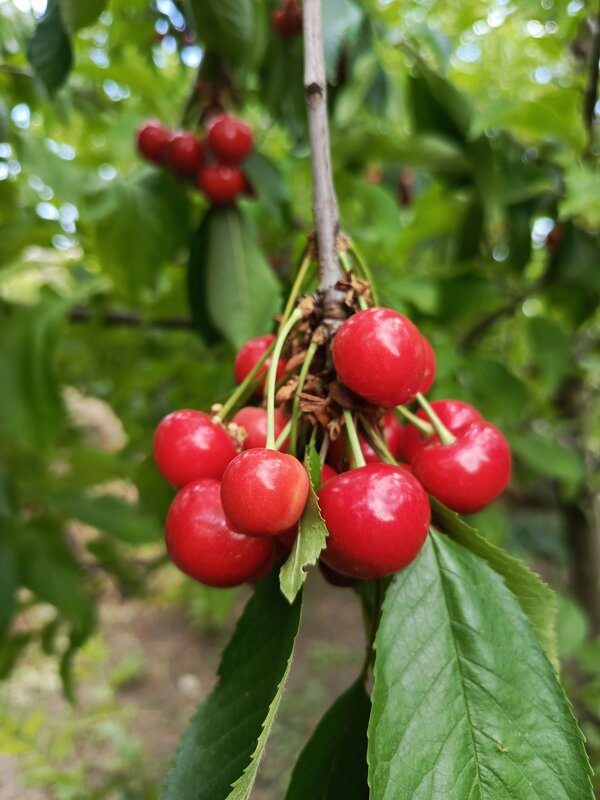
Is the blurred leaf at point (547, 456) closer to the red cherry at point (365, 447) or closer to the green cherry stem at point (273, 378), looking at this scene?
the red cherry at point (365, 447)

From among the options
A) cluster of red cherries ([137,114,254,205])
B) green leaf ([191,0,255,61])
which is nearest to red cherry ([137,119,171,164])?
cluster of red cherries ([137,114,254,205])

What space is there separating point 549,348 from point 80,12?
1.52m

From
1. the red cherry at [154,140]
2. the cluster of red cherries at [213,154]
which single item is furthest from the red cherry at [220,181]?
the red cherry at [154,140]

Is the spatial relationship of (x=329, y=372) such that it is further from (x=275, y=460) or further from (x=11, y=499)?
(x=11, y=499)

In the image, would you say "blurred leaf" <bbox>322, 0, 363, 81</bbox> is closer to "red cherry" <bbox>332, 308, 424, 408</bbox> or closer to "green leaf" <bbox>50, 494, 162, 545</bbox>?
"red cherry" <bbox>332, 308, 424, 408</bbox>

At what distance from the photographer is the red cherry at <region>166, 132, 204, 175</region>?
62.9 inches

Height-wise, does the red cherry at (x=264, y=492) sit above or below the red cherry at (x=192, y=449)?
above

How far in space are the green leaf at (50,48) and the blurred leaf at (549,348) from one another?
1474 mm

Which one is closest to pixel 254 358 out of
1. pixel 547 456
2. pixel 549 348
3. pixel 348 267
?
pixel 348 267

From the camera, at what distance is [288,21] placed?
1.66 m

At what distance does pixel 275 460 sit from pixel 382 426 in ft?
0.71

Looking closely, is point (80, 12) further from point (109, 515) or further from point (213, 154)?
point (109, 515)

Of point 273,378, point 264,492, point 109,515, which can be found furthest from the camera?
point 109,515

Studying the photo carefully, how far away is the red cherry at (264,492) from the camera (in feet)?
2.03
